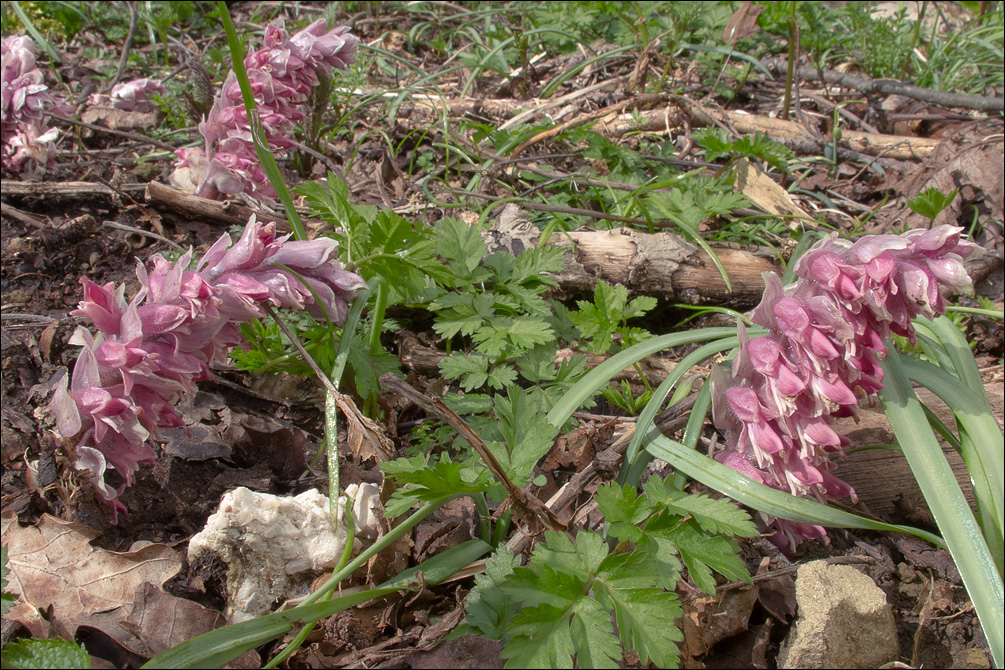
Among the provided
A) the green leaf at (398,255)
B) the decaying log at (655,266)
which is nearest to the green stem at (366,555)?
the green leaf at (398,255)

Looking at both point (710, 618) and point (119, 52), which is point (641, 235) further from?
point (119, 52)

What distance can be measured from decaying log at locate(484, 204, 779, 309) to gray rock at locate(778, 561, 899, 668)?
1.26 meters

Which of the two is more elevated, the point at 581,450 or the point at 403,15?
the point at 403,15

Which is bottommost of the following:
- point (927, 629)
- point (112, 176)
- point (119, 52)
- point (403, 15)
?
point (927, 629)

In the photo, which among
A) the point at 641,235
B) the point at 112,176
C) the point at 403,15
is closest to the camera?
the point at 641,235

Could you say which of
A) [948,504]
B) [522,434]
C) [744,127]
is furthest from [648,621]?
[744,127]

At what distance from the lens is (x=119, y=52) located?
4.50m

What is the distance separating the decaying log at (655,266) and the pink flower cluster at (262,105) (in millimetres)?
940

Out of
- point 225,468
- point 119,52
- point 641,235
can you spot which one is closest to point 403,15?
point 119,52

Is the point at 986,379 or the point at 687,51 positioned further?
the point at 687,51

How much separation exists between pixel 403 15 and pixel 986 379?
4.55 meters

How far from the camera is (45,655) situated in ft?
3.72

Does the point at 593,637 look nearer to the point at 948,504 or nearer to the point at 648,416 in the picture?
the point at 648,416

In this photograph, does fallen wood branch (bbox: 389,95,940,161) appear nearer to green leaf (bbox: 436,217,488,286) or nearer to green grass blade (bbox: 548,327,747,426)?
green leaf (bbox: 436,217,488,286)
